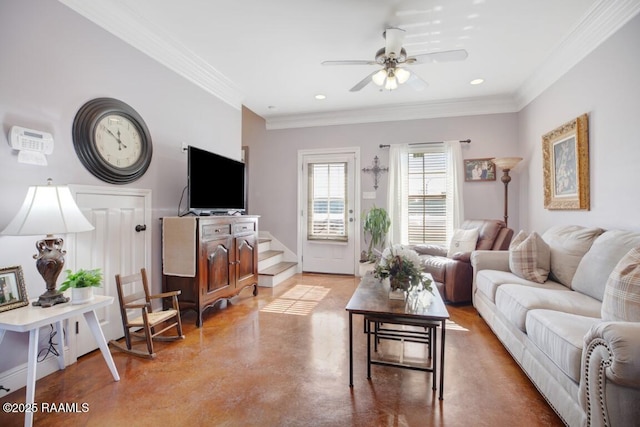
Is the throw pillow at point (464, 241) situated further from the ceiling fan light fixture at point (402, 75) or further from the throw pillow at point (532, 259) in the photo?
the ceiling fan light fixture at point (402, 75)

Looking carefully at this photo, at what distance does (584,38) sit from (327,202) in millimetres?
3585

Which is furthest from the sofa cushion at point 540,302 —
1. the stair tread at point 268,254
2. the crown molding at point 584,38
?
the stair tread at point 268,254

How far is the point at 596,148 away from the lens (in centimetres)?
263

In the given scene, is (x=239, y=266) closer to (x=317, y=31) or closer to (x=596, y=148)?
(x=317, y=31)

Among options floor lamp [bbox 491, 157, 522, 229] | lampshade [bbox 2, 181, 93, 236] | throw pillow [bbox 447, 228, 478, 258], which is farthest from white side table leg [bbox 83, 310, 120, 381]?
floor lamp [bbox 491, 157, 522, 229]

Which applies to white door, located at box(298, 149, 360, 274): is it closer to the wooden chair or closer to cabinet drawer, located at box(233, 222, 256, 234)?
cabinet drawer, located at box(233, 222, 256, 234)

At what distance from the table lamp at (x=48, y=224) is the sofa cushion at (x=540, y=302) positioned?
113 inches

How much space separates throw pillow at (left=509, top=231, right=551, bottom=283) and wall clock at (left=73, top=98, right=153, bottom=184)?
11.5ft

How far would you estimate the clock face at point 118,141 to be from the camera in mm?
2365

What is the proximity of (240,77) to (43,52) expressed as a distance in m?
1.99

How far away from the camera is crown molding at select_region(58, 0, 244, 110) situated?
229 cm

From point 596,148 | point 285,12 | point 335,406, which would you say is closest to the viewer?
point 335,406

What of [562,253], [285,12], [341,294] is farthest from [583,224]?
[285,12]

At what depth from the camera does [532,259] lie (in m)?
2.59
